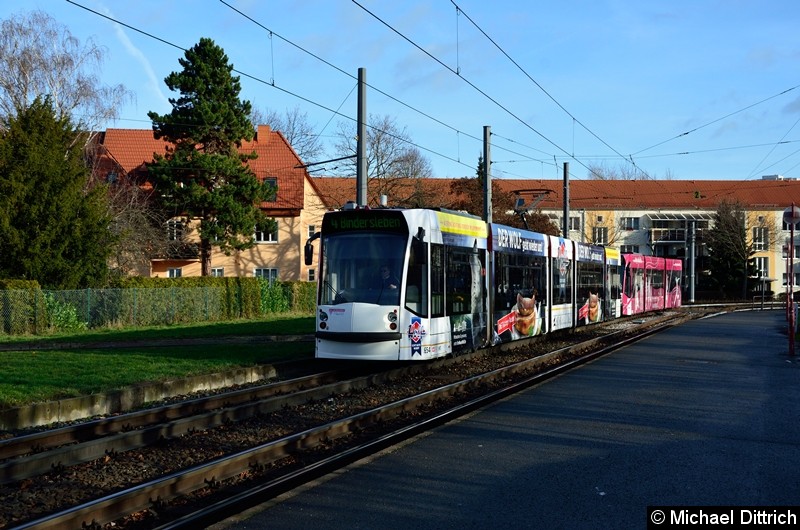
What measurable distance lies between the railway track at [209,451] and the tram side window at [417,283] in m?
1.46

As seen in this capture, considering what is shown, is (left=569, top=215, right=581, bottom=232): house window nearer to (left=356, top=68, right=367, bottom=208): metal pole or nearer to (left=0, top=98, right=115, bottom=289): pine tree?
(left=0, top=98, right=115, bottom=289): pine tree

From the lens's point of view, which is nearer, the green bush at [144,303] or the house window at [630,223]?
the green bush at [144,303]

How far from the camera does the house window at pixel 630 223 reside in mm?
91875

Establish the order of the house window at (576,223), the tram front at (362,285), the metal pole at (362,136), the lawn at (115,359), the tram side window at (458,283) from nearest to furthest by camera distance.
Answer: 1. the lawn at (115,359)
2. the tram front at (362,285)
3. the tram side window at (458,283)
4. the metal pole at (362,136)
5. the house window at (576,223)

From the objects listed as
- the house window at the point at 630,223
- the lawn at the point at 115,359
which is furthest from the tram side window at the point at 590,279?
the house window at the point at 630,223

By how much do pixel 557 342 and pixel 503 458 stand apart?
18297mm

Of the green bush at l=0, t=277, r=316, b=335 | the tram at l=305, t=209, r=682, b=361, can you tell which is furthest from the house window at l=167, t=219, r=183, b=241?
the tram at l=305, t=209, r=682, b=361

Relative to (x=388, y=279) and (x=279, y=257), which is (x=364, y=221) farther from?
(x=279, y=257)

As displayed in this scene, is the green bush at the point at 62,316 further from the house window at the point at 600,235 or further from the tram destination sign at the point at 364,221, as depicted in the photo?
the house window at the point at 600,235

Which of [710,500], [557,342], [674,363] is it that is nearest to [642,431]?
[710,500]

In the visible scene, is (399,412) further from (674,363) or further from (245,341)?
(245,341)

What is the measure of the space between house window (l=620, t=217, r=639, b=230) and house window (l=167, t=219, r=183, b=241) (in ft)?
177

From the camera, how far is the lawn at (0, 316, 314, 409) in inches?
548

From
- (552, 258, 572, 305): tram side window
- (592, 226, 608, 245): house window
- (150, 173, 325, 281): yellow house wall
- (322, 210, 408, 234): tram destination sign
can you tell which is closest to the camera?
(322, 210, 408, 234): tram destination sign
